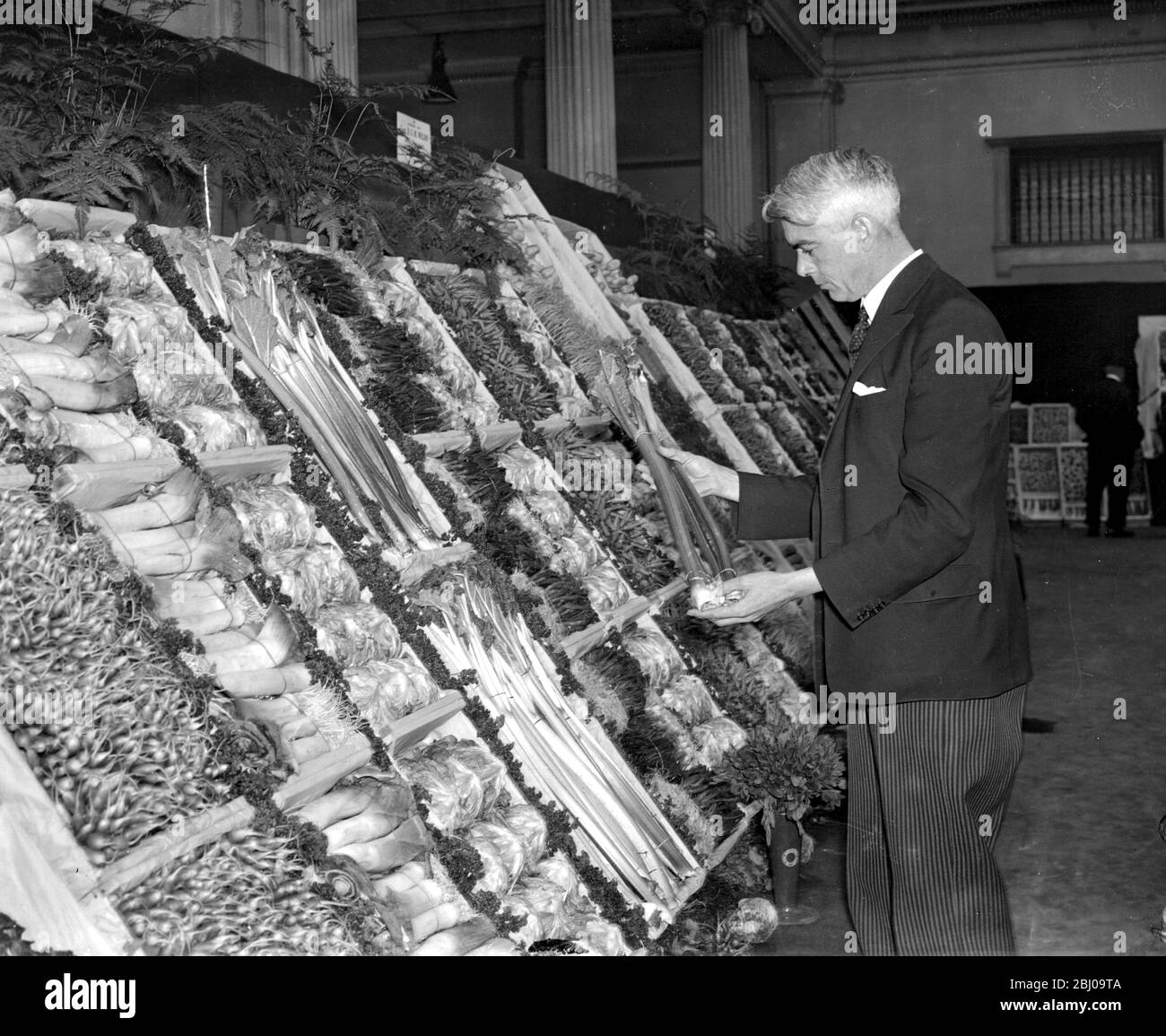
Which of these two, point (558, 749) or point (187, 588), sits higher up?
point (187, 588)

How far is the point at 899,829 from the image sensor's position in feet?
7.88

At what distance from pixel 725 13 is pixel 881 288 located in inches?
451

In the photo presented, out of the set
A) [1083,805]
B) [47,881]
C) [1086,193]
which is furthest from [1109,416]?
[47,881]

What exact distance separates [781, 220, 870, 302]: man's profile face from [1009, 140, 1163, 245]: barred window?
12.9m

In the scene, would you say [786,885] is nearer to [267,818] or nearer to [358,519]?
[358,519]

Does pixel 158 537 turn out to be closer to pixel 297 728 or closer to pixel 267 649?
pixel 267 649

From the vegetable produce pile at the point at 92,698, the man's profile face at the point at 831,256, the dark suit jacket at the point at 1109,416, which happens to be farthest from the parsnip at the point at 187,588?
the dark suit jacket at the point at 1109,416

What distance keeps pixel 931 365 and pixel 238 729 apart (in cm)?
129

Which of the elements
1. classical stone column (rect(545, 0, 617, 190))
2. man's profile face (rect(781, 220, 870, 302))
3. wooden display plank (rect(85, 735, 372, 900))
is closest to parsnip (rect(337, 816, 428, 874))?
wooden display plank (rect(85, 735, 372, 900))

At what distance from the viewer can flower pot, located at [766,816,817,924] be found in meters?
3.91

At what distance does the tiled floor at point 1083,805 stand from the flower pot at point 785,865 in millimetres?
87

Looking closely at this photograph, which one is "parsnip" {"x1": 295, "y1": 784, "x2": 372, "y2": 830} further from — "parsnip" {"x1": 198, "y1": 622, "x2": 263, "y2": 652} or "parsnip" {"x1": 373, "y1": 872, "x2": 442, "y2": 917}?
"parsnip" {"x1": 198, "y1": 622, "x2": 263, "y2": 652}

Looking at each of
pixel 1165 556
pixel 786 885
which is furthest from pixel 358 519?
pixel 1165 556

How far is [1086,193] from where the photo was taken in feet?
47.6
